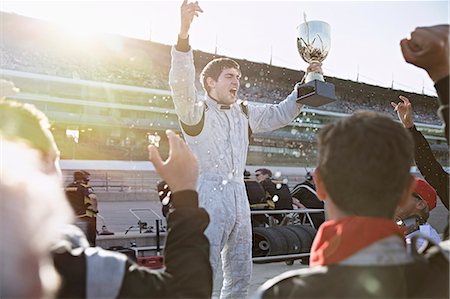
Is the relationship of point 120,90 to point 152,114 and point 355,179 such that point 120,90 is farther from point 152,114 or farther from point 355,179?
point 355,179

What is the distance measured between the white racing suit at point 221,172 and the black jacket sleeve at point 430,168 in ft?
3.45

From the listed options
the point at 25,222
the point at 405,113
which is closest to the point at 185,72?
the point at 405,113

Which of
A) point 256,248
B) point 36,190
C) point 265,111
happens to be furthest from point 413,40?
point 256,248

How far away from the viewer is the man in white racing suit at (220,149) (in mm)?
2459

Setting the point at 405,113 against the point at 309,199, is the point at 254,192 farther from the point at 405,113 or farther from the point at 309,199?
the point at 405,113

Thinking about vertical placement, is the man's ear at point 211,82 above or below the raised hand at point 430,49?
above

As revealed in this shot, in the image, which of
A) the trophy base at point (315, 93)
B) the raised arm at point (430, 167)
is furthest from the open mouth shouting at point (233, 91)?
the raised arm at point (430, 167)

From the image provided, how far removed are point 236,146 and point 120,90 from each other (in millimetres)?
24562

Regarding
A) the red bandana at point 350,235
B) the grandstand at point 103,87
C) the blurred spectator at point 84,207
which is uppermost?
the grandstand at point 103,87

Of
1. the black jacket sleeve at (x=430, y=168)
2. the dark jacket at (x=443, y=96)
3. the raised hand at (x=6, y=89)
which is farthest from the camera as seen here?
the black jacket sleeve at (x=430, y=168)

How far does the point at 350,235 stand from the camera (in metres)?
0.86

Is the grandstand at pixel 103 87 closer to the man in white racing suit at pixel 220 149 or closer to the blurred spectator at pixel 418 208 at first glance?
the man in white racing suit at pixel 220 149

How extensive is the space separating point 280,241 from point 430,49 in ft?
15.6

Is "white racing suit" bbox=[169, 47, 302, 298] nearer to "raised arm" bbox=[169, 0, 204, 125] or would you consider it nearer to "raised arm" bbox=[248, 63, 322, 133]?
"raised arm" bbox=[169, 0, 204, 125]
